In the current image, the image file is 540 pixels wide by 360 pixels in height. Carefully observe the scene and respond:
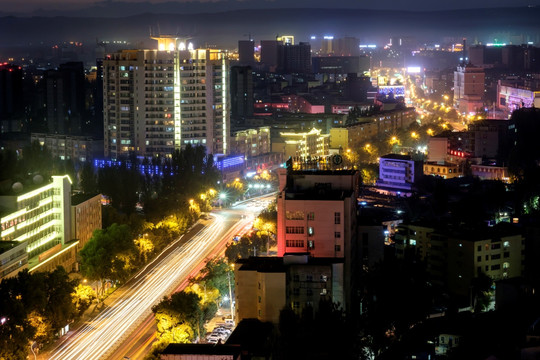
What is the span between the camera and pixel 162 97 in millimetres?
22656

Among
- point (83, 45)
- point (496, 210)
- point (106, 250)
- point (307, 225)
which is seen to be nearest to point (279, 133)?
point (496, 210)

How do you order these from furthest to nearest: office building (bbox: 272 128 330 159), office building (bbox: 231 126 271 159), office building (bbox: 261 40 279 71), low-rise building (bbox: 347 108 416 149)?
1. office building (bbox: 261 40 279 71)
2. low-rise building (bbox: 347 108 416 149)
3. office building (bbox: 272 128 330 159)
4. office building (bbox: 231 126 271 159)

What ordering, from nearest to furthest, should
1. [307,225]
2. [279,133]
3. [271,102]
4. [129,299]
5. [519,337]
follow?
1. [519,337]
2. [307,225]
3. [129,299]
4. [279,133]
5. [271,102]

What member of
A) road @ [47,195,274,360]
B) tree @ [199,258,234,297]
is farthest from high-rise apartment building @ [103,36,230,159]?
tree @ [199,258,234,297]

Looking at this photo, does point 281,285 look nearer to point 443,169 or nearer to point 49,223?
point 49,223

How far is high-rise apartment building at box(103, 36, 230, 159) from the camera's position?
889 inches

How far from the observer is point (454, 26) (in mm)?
66000

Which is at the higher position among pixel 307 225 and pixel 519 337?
pixel 307 225

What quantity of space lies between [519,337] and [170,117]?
42.5ft

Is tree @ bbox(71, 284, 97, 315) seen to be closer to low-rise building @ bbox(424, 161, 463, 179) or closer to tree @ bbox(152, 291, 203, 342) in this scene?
tree @ bbox(152, 291, 203, 342)

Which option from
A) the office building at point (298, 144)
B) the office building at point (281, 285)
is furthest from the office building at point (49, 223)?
the office building at point (298, 144)

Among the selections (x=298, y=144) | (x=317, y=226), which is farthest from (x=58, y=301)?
(x=298, y=144)

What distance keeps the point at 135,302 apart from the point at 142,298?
6.7 inches

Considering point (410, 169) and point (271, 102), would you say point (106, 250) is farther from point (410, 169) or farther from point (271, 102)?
point (271, 102)
